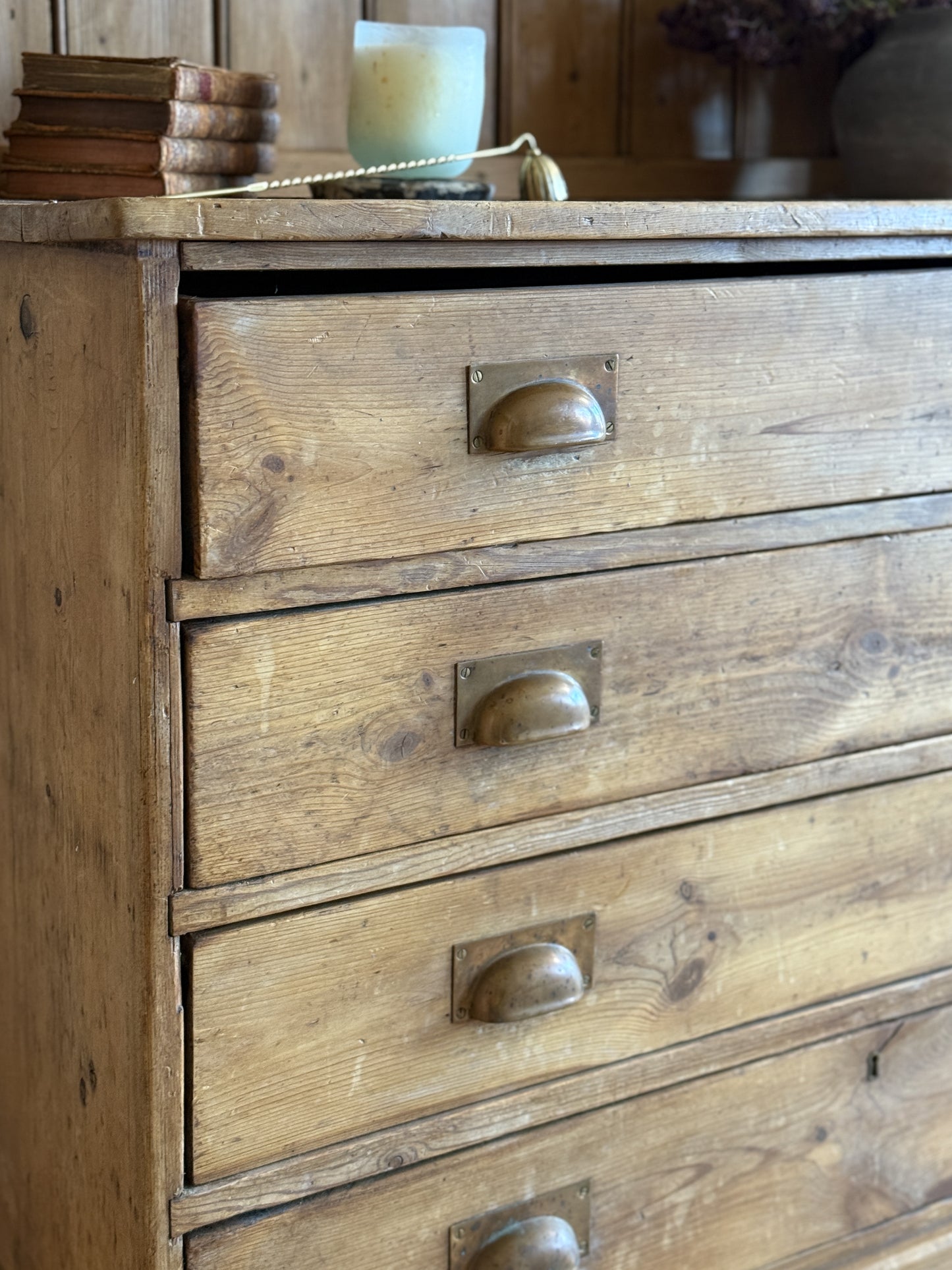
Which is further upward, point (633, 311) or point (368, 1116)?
point (633, 311)

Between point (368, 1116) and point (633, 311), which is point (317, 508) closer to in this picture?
point (633, 311)

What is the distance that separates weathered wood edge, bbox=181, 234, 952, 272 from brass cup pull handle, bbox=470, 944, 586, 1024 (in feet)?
1.51

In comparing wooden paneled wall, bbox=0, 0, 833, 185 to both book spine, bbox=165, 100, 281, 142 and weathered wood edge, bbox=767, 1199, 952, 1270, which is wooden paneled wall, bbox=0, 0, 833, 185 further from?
weathered wood edge, bbox=767, 1199, 952, 1270

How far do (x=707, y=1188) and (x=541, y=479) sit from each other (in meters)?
0.59

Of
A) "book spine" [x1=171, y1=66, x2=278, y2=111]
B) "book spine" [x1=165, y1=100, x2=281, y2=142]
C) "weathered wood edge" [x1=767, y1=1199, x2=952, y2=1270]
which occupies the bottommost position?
"weathered wood edge" [x1=767, y1=1199, x2=952, y2=1270]

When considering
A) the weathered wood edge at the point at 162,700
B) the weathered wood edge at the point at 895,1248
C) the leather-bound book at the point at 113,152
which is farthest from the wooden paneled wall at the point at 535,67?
the weathered wood edge at the point at 895,1248

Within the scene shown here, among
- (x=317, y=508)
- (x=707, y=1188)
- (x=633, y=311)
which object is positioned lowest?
(x=707, y=1188)

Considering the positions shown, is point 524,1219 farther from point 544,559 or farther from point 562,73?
point 562,73

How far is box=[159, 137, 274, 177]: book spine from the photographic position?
1.00 m

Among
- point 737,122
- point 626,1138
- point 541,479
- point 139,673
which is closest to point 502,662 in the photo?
point 541,479

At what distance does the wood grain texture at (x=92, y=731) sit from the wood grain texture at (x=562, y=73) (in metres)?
0.63

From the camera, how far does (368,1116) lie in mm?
958

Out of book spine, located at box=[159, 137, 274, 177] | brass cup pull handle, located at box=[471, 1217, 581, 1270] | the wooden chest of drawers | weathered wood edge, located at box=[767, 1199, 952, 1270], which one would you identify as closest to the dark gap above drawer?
the wooden chest of drawers

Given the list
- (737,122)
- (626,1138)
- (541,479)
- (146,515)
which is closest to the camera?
(146,515)
